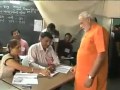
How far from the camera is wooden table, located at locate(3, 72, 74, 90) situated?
2716 mm

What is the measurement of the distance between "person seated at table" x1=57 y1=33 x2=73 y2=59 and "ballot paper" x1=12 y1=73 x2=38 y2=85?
92.1 inches

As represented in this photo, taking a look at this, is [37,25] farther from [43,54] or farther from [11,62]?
[11,62]

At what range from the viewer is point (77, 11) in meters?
5.63

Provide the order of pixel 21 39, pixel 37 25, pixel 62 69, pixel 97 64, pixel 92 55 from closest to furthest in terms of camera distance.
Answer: pixel 97 64 < pixel 92 55 < pixel 62 69 < pixel 21 39 < pixel 37 25

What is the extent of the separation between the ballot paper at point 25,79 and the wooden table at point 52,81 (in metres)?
0.06

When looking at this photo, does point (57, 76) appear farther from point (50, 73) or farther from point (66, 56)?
point (66, 56)

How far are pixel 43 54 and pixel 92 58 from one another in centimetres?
83

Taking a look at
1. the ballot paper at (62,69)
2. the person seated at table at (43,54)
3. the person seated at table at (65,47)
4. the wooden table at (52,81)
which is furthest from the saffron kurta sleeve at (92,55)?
the person seated at table at (65,47)

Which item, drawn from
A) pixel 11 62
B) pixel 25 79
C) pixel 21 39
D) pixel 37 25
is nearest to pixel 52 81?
pixel 25 79

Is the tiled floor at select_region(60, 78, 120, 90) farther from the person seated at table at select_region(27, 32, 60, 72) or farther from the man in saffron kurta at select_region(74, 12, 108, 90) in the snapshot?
the man in saffron kurta at select_region(74, 12, 108, 90)

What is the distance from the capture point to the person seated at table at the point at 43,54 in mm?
3426

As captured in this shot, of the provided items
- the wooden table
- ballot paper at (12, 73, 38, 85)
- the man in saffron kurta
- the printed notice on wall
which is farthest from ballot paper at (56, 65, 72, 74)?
the printed notice on wall

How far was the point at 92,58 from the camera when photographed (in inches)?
118

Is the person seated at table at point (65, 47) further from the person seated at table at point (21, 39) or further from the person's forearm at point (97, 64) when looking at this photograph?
the person's forearm at point (97, 64)
